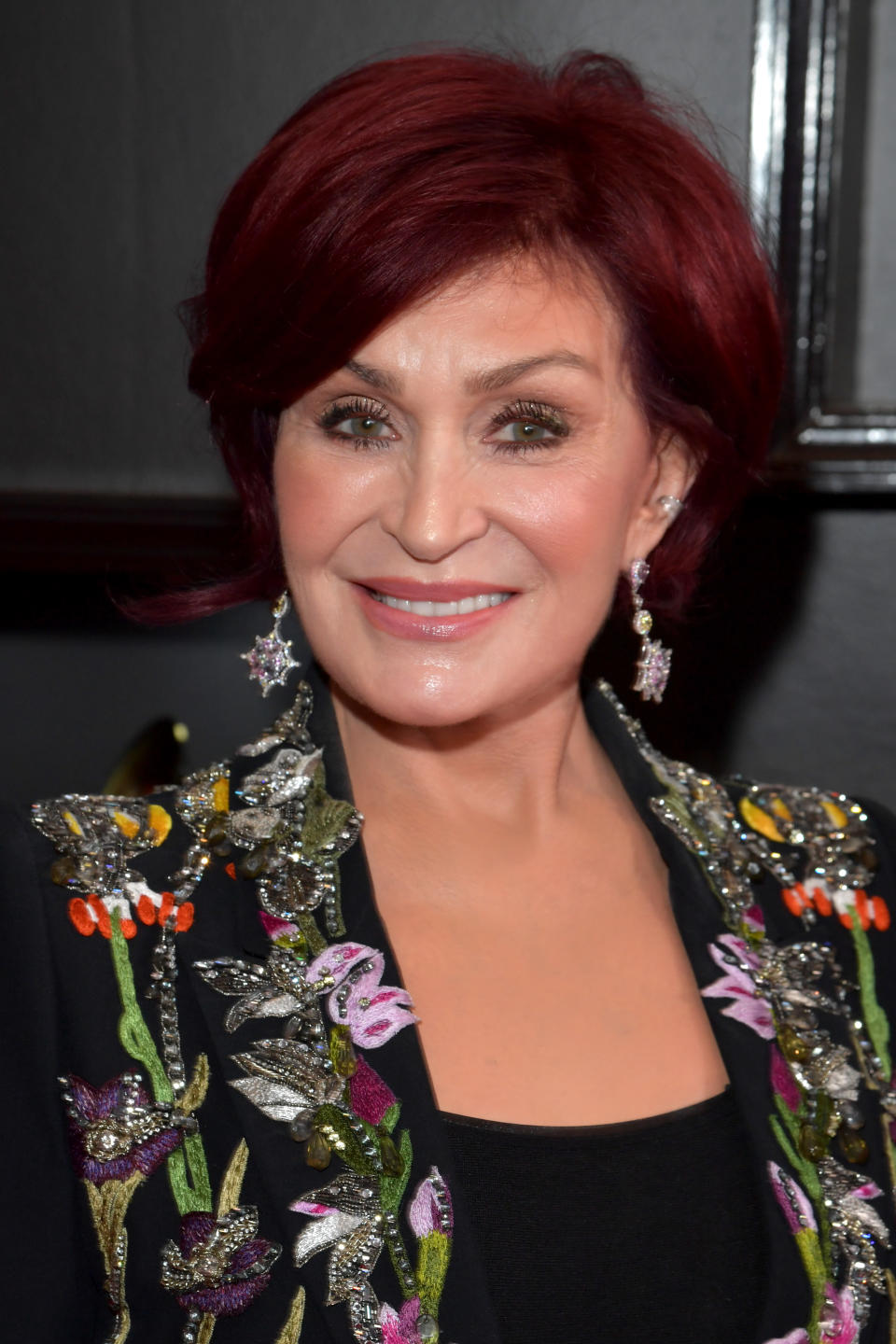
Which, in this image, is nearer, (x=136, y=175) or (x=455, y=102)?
(x=455, y=102)

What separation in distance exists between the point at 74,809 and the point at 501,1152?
453mm

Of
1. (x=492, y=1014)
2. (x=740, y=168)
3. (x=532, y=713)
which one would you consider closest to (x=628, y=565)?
(x=532, y=713)

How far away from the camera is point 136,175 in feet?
6.24

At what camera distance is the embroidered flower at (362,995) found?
1.24 metres

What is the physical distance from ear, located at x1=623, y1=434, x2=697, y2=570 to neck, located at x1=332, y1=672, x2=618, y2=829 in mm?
157

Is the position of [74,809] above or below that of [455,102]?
below

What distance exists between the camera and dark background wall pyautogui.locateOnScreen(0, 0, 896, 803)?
188cm

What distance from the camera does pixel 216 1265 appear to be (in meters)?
1.15

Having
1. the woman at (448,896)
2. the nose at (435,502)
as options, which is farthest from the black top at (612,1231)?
the nose at (435,502)

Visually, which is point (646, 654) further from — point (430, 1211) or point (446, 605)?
point (430, 1211)

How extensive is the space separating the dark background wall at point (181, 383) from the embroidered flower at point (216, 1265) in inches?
35.1

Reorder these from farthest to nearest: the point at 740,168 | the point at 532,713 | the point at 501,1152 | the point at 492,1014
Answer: the point at 740,168, the point at 532,713, the point at 492,1014, the point at 501,1152

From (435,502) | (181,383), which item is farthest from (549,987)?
(181,383)

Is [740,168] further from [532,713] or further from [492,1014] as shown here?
[492,1014]
